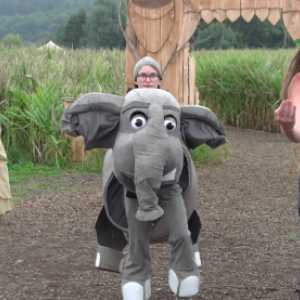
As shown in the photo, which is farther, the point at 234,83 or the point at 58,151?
the point at 234,83

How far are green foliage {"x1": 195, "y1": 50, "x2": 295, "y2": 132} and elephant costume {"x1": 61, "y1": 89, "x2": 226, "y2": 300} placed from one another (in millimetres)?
8787

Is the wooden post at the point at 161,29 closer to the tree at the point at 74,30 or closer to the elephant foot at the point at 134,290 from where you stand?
the elephant foot at the point at 134,290

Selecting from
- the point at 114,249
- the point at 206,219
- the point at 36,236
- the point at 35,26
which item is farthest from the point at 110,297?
the point at 35,26

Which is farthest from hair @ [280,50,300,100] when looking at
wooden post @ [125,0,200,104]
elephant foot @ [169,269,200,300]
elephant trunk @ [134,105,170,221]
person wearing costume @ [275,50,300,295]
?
wooden post @ [125,0,200,104]

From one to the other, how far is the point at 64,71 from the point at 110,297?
21.4 ft

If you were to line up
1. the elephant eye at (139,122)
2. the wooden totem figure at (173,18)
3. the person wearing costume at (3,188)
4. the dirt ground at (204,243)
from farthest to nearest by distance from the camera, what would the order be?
the wooden totem figure at (173,18) → the dirt ground at (204,243) → the person wearing costume at (3,188) → the elephant eye at (139,122)

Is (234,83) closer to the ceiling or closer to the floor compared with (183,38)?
closer to the floor

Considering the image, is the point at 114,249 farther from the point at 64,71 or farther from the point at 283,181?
the point at 64,71


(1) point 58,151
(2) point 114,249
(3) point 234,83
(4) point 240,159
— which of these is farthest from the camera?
(3) point 234,83

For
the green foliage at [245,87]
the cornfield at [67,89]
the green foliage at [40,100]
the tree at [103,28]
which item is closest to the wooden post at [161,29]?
the cornfield at [67,89]

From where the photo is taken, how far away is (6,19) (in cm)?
7381

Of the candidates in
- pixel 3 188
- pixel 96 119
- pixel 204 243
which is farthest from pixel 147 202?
pixel 204 243

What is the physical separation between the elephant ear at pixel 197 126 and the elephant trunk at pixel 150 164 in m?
0.34

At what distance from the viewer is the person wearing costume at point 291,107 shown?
108 inches
